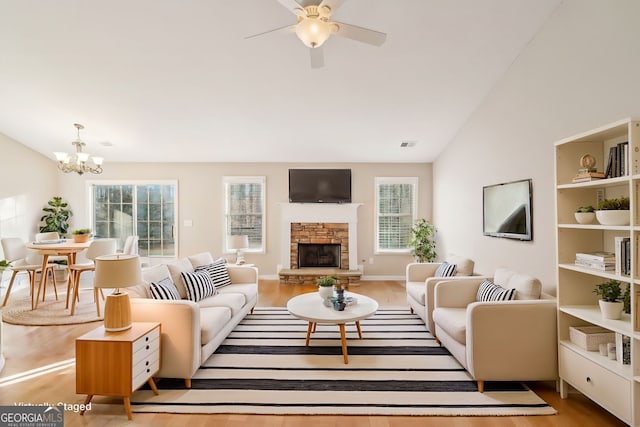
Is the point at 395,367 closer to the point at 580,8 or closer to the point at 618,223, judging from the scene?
the point at 618,223

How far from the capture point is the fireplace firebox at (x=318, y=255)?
6.87 m

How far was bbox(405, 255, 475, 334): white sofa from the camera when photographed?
12.4 feet

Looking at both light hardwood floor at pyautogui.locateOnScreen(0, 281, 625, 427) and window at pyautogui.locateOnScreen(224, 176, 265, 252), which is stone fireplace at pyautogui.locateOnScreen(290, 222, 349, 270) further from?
light hardwood floor at pyautogui.locateOnScreen(0, 281, 625, 427)

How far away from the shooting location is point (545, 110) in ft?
10.9

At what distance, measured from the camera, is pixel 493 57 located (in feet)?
12.3

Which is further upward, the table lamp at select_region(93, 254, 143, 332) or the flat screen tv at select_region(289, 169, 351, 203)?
the flat screen tv at select_region(289, 169, 351, 203)

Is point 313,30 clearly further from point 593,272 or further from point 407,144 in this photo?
point 407,144

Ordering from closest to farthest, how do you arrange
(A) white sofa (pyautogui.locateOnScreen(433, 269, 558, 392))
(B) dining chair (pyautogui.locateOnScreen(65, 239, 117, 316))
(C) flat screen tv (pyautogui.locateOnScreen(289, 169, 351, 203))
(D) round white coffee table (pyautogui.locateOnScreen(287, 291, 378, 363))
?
(A) white sofa (pyautogui.locateOnScreen(433, 269, 558, 392)) < (D) round white coffee table (pyautogui.locateOnScreen(287, 291, 378, 363)) < (B) dining chair (pyautogui.locateOnScreen(65, 239, 117, 316)) < (C) flat screen tv (pyautogui.locateOnScreen(289, 169, 351, 203))

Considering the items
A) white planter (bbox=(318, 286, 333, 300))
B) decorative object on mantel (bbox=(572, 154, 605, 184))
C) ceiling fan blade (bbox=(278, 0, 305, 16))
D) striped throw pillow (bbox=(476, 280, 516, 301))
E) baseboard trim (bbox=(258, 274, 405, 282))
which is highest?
ceiling fan blade (bbox=(278, 0, 305, 16))

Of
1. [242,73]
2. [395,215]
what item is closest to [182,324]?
[242,73]

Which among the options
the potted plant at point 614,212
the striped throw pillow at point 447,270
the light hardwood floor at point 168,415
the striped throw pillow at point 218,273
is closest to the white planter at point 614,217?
the potted plant at point 614,212

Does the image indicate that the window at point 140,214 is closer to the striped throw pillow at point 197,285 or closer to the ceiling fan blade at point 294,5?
the striped throw pillow at point 197,285

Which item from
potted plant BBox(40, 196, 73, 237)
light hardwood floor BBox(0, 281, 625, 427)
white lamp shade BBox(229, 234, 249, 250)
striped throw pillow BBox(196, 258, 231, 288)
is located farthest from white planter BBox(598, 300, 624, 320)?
potted plant BBox(40, 196, 73, 237)

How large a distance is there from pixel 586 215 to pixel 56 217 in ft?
26.9
